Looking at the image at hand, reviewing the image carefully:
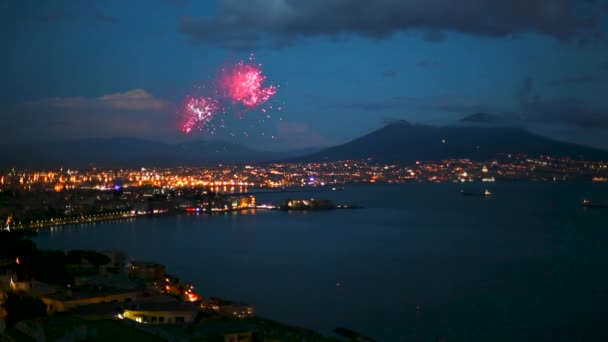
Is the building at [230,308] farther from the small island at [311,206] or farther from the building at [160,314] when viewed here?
the small island at [311,206]

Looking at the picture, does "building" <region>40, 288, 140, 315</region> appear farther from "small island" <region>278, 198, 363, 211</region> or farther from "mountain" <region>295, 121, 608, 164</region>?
"mountain" <region>295, 121, 608, 164</region>

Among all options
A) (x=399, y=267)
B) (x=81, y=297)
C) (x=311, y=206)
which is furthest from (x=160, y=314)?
(x=311, y=206)

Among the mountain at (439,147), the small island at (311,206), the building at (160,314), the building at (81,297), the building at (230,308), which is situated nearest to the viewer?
the building at (160,314)

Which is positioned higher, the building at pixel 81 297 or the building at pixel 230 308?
the building at pixel 81 297

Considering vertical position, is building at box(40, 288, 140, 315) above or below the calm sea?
above

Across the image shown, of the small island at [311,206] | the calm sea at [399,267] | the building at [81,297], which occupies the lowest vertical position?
the calm sea at [399,267]

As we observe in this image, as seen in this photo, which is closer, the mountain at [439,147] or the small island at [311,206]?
the small island at [311,206]

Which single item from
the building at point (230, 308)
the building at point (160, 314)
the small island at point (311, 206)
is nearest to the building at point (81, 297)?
the building at point (160, 314)

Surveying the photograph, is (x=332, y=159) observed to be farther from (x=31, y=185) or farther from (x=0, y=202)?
(x=0, y=202)

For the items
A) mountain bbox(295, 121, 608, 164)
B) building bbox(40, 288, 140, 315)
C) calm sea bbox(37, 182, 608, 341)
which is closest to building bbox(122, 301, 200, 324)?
building bbox(40, 288, 140, 315)
